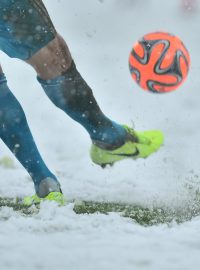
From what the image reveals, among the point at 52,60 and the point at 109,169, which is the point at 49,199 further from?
the point at 109,169

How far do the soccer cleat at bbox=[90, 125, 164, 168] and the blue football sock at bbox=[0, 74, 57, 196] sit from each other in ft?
1.32

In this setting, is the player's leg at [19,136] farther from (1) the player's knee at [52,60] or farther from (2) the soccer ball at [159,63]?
(2) the soccer ball at [159,63]

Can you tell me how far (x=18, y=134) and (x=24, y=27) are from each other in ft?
1.68

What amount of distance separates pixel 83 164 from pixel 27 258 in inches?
95.9

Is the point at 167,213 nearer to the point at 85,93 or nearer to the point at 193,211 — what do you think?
the point at 193,211

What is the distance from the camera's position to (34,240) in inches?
76.8

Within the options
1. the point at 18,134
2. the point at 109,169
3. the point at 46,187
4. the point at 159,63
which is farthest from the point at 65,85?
the point at 109,169

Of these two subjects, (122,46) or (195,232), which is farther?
(122,46)

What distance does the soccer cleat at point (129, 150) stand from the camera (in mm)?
3377

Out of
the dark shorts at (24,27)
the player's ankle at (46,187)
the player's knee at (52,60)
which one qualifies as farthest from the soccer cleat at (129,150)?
the dark shorts at (24,27)

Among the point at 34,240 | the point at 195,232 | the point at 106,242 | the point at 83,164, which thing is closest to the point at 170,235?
the point at 195,232

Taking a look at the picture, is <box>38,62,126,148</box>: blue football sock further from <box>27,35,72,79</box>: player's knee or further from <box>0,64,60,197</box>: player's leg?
<box>0,64,60,197</box>: player's leg

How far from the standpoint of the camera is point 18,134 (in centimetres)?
301

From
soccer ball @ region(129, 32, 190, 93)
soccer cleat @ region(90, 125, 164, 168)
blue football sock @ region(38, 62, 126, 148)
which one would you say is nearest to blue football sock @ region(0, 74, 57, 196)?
blue football sock @ region(38, 62, 126, 148)
